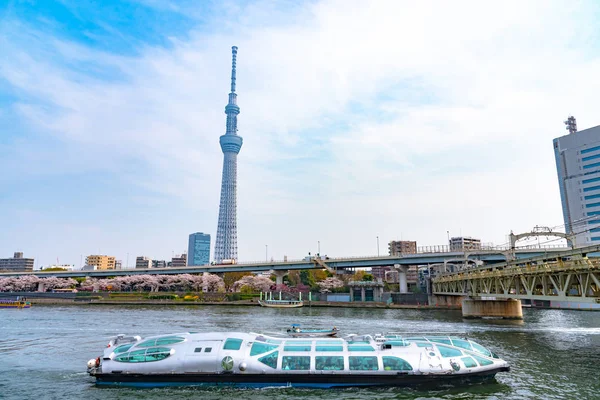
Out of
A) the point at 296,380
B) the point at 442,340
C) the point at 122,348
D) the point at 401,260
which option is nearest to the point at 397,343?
the point at 442,340

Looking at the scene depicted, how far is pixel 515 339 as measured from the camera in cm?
5931

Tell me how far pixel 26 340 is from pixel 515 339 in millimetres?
66911

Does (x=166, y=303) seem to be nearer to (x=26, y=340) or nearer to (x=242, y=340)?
(x=26, y=340)

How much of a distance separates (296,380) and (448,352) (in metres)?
12.7

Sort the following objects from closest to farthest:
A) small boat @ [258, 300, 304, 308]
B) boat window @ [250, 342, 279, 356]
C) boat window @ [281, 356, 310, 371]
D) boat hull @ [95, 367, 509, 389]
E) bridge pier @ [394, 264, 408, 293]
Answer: boat hull @ [95, 367, 509, 389], boat window @ [281, 356, 310, 371], boat window @ [250, 342, 279, 356], small boat @ [258, 300, 304, 308], bridge pier @ [394, 264, 408, 293]

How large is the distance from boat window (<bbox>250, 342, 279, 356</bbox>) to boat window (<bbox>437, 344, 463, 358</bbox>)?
1367cm

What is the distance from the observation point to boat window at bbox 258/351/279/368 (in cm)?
3353

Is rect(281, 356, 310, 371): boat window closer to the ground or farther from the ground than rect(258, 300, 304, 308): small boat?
farther from the ground

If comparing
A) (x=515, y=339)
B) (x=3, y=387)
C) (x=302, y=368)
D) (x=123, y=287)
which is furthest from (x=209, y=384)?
(x=123, y=287)

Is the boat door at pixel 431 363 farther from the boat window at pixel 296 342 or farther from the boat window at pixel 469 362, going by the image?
the boat window at pixel 296 342

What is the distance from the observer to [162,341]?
35438 mm

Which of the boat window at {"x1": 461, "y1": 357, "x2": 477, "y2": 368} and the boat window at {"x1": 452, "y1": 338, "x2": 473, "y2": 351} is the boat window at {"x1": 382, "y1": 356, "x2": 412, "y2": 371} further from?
the boat window at {"x1": 452, "y1": 338, "x2": 473, "y2": 351}

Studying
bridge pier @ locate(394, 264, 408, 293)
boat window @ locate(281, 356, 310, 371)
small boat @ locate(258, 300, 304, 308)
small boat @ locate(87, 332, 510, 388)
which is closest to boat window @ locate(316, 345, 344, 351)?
small boat @ locate(87, 332, 510, 388)

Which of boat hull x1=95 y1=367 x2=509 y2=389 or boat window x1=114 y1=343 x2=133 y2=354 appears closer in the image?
boat hull x1=95 y1=367 x2=509 y2=389
